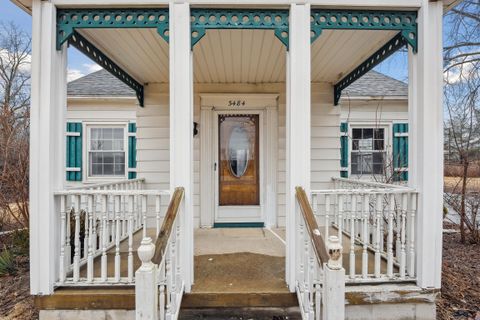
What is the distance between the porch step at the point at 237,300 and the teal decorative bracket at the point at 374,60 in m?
2.62

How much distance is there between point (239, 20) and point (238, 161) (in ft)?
8.80

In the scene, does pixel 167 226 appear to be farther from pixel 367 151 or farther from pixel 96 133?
pixel 96 133

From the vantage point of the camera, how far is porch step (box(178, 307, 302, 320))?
2623 mm

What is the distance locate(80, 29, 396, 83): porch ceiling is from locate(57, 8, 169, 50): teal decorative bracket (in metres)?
0.34

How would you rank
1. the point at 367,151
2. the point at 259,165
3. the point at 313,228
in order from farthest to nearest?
the point at 367,151, the point at 259,165, the point at 313,228

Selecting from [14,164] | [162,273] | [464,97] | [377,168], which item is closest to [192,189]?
[162,273]

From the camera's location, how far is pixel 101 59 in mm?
3715

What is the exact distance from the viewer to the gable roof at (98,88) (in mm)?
7105

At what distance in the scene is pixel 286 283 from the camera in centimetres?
279

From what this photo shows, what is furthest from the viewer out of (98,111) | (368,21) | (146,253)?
(98,111)

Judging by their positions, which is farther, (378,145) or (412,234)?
(378,145)

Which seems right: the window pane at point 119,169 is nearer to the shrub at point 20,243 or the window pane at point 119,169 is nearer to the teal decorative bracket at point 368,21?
the shrub at point 20,243

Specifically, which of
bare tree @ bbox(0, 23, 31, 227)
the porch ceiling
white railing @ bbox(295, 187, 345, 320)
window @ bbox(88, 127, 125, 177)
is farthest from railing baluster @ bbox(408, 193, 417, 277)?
window @ bbox(88, 127, 125, 177)

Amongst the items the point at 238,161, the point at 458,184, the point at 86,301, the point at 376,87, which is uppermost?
the point at 376,87
